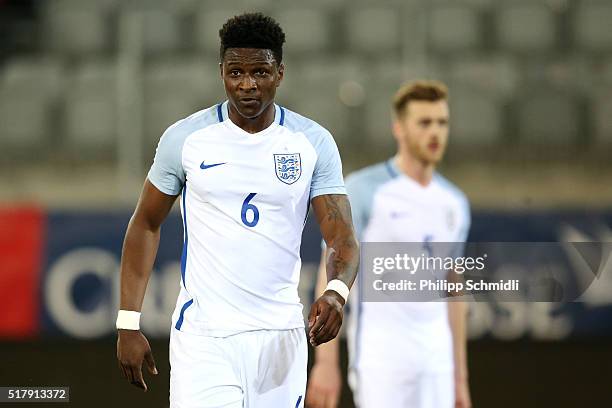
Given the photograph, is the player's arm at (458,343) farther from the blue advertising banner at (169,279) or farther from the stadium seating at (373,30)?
the stadium seating at (373,30)

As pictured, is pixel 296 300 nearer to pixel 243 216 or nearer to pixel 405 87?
pixel 243 216

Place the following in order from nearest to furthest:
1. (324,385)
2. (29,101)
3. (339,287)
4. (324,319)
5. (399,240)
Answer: (324,319), (339,287), (324,385), (399,240), (29,101)

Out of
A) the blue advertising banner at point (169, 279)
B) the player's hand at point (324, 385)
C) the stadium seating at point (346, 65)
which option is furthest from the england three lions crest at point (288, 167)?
the stadium seating at point (346, 65)

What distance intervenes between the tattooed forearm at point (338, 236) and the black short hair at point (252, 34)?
459 millimetres

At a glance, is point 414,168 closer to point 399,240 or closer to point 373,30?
point 399,240

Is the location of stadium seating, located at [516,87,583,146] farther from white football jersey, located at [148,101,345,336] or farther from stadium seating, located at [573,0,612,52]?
white football jersey, located at [148,101,345,336]

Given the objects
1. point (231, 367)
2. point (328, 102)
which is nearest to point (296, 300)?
point (231, 367)

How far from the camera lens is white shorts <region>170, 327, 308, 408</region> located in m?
3.14

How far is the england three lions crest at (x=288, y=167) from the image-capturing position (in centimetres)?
325

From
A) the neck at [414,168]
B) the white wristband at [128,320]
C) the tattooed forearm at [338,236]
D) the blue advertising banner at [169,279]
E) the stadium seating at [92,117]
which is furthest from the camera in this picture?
the stadium seating at [92,117]

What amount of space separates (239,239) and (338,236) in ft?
0.98

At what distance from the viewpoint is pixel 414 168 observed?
17.9ft

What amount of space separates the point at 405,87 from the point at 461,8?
3.37ft

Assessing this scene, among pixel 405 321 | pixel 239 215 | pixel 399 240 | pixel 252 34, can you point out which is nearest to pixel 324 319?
pixel 239 215
